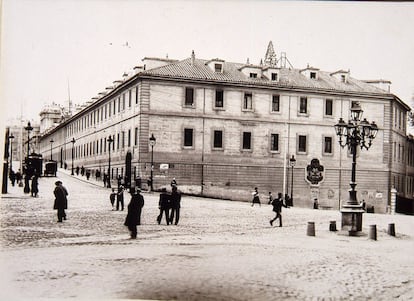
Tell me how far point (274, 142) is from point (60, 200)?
2.09 m

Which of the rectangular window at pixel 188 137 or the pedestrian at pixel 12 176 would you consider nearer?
the pedestrian at pixel 12 176

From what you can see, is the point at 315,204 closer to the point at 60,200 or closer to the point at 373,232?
the point at 373,232

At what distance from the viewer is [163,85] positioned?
212 inches

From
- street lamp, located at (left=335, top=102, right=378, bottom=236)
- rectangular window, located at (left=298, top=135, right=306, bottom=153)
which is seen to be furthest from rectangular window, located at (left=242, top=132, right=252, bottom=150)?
street lamp, located at (left=335, top=102, right=378, bottom=236)

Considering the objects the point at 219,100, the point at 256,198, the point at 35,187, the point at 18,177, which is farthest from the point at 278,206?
the point at 18,177

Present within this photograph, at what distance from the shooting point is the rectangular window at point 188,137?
5340 millimetres

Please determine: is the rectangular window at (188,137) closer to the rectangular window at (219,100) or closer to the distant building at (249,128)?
the distant building at (249,128)

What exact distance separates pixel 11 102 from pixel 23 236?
4.17 ft

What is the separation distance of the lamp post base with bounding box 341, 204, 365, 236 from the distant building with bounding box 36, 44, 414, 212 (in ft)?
0.53

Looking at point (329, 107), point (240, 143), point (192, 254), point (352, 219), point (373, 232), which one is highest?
point (329, 107)

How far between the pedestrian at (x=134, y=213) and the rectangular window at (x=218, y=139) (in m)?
0.87

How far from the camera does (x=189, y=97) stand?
17.7ft

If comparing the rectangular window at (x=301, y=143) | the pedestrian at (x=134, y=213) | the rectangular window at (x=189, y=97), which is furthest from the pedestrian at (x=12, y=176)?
the rectangular window at (x=301, y=143)

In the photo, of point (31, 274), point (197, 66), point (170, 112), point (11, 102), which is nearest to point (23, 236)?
point (31, 274)
